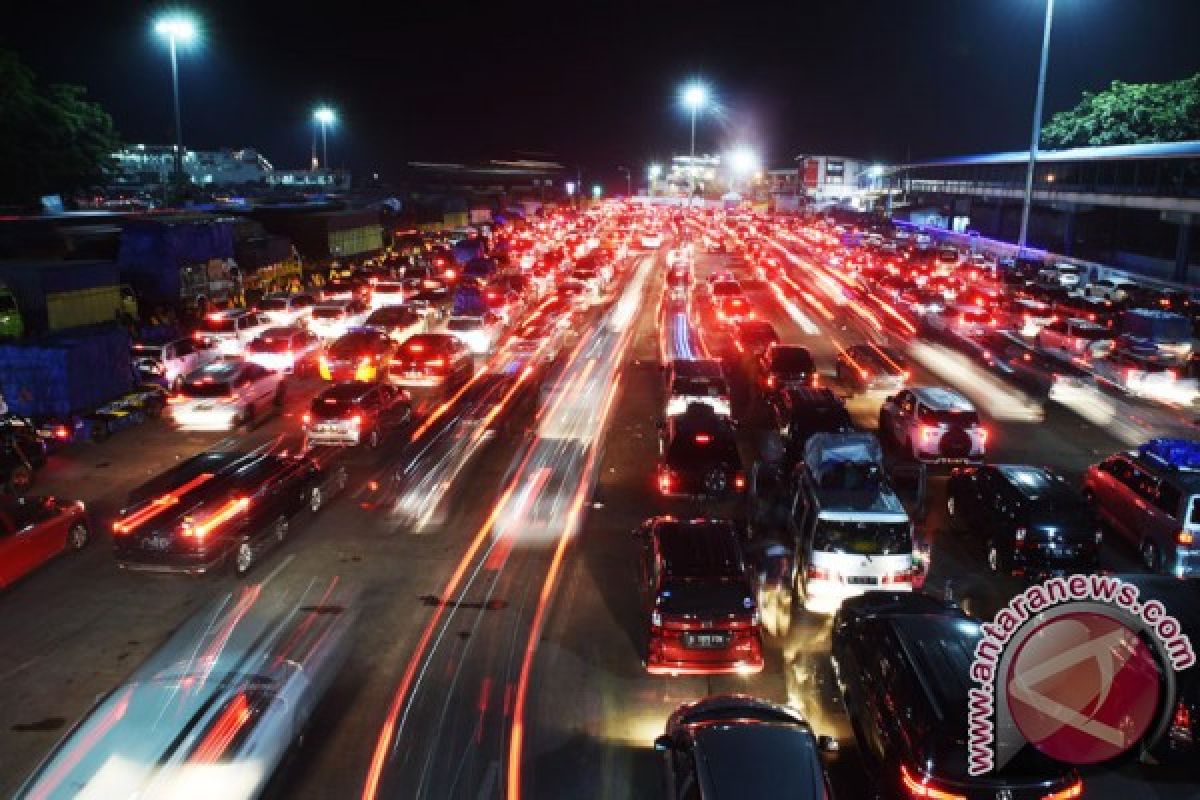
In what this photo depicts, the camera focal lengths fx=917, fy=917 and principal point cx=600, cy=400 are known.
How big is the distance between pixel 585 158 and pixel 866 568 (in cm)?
17892

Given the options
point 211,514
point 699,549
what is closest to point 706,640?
point 699,549

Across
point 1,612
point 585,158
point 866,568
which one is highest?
point 585,158

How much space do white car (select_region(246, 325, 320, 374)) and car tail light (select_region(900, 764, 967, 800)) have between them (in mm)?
20491

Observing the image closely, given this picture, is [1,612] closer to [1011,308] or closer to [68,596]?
[68,596]

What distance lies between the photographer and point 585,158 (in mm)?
183500

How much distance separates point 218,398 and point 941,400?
15882mm

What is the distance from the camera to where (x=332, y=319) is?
31.1 meters

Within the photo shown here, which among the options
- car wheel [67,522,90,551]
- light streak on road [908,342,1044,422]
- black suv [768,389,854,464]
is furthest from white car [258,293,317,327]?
light streak on road [908,342,1044,422]

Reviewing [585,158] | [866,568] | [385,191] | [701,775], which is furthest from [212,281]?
[585,158]

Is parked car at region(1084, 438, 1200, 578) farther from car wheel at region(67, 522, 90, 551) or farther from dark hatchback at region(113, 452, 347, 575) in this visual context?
car wheel at region(67, 522, 90, 551)

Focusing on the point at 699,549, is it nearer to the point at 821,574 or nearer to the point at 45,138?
the point at 821,574

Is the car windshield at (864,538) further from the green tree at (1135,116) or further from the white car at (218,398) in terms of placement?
the green tree at (1135,116)

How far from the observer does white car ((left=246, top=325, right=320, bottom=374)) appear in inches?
1000

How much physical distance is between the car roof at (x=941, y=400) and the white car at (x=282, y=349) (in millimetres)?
16227
